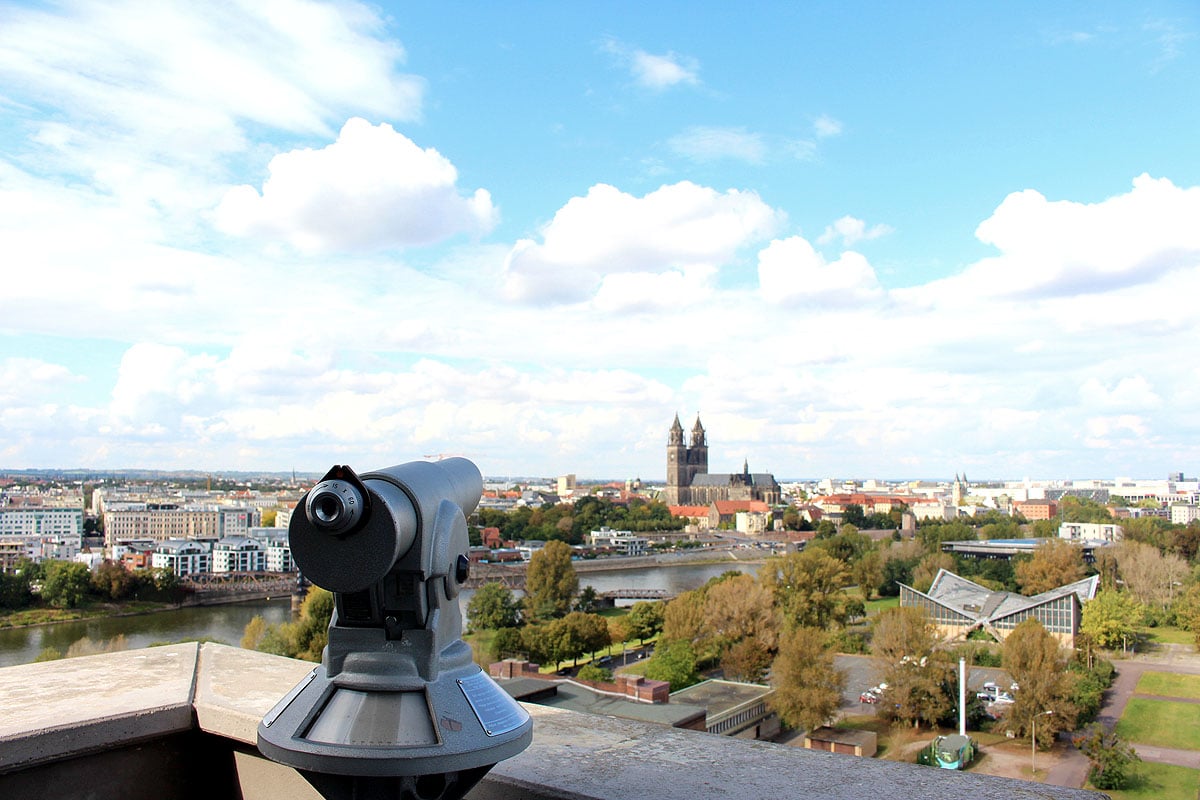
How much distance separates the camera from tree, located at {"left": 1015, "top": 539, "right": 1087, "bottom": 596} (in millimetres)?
32031

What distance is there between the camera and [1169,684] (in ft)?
65.0

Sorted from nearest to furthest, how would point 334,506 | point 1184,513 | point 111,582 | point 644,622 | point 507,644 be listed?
point 334,506
point 507,644
point 644,622
point 111,582
point 1184,513

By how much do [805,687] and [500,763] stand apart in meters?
15.2

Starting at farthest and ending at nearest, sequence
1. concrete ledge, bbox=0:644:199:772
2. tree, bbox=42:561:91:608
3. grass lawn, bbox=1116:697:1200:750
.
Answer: tree, bbox=42:561:91:608 < grass lawn, bbox=1116:697:1200:750 < concrete ledge, bbox=0:644:199:772

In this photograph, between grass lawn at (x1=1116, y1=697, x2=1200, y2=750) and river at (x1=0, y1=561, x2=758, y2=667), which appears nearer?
grass lawn at (x1=1116, y1=697, x2=1200, y2=750)

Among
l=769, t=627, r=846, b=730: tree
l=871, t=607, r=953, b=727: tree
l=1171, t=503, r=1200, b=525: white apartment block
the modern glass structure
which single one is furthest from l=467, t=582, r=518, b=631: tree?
l=1171, t=503, r=1200, b=525: white apartment block

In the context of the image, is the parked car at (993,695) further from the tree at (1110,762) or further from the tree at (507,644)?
the tree at (507,644)

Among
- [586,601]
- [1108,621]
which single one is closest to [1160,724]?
[1108,621]

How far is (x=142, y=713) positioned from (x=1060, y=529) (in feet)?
203

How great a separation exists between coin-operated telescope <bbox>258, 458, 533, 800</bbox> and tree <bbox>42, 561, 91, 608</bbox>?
3288 cm

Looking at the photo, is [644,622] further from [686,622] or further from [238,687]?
[238,687]

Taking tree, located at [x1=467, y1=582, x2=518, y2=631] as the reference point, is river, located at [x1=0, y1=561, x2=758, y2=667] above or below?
below

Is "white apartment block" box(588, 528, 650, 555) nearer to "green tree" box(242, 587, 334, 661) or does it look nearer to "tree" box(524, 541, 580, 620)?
"tree" box(524, 541, 580, 620)

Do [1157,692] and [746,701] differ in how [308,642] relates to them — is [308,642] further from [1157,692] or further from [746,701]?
[1157,692]
